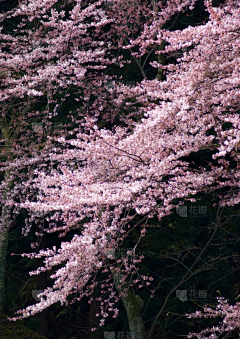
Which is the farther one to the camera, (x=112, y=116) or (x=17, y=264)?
(x=17, y=264)

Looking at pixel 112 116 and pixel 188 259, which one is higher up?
pixel 112 116

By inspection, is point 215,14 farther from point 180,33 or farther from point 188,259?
point 188,259

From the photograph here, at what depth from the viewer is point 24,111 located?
29.4ft

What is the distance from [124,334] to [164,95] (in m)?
6.46

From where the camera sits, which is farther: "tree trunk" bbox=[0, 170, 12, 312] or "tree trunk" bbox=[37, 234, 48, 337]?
"tree trunk" bbox=[37, 234, 48, 337]

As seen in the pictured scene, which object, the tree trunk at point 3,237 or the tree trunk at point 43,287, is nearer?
the tree trunk at point 3,237

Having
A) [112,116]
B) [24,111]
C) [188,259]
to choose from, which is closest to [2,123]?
[24,111]

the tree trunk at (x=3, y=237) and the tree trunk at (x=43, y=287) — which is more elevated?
the tree trunk at (x=3, y=237)

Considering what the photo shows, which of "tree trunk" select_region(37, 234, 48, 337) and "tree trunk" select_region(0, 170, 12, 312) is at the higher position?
"tree trunk" select_region(0, 170, 12, 312)

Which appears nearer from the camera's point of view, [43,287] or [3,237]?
[3,237]

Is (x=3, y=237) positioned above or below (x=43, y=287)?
above

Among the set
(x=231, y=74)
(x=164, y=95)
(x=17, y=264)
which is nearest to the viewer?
(x=164, y=95)

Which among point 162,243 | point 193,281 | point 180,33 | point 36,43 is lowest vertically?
point 193,281

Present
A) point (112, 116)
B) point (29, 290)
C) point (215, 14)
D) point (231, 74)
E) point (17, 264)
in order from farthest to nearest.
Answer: point (17, 264) → point (29, 290) → point (112, 116) → point (231, 74) → point (215, 14)
